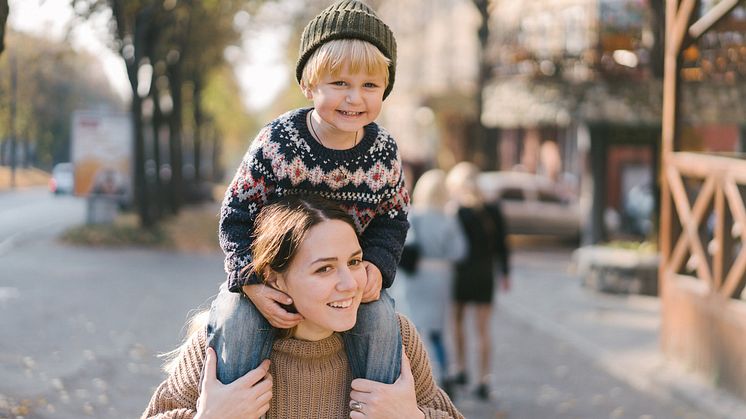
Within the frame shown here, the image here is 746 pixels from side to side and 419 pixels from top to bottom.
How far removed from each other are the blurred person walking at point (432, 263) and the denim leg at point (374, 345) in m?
5.06

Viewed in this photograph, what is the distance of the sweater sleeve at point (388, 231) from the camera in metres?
3.11

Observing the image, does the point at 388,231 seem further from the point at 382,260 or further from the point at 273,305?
the point at 273,305

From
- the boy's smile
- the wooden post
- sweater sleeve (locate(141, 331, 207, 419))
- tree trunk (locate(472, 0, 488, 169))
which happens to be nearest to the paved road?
sweater sleeve (locate(141, 331, 207, 419))

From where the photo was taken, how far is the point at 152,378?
25.4 feet

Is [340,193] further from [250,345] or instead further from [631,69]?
[631,69]

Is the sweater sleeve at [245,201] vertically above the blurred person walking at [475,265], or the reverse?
the sweater sleeve at [245,201]

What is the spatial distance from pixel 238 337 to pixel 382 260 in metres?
0.50

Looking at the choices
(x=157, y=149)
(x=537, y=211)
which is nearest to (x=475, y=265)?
(x=537, y=211)

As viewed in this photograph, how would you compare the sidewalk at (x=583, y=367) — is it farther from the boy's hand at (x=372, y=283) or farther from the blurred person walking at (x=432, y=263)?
the boy's hand at (x=372, y=283)

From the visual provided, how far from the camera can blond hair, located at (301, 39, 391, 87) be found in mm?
2887

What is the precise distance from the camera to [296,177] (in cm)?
296

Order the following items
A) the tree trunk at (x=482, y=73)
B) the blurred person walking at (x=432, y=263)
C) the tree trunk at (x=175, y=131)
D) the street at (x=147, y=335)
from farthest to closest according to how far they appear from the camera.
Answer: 1. the tree trunk at (x=175, y=131)
2. the tree trunk at (x=482, y=73)
3. the blurred person walking at (x=432, y=263)
4. the street at (x=147, y=335)

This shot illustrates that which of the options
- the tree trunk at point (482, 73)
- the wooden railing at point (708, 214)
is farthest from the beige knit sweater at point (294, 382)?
the tree trunk at point (482, 73)

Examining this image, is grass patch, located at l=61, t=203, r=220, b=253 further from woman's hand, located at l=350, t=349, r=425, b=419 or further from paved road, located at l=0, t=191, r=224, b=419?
woman's hand, located at l=350, t=349, r=425, b=419
